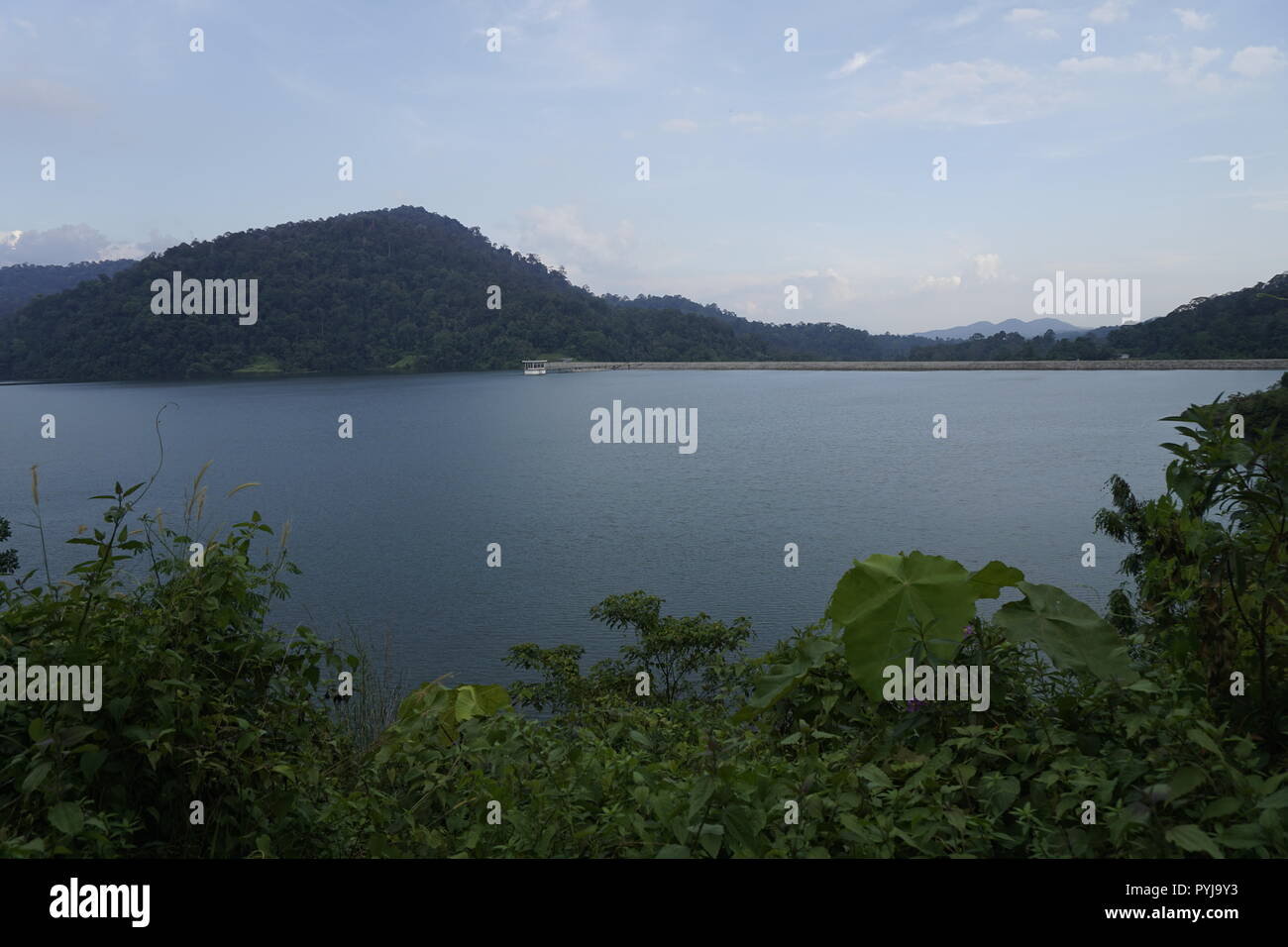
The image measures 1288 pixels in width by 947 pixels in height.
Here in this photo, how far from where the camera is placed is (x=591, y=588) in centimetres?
1630

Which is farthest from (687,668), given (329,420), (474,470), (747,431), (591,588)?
(329,420)

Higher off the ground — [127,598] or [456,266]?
[456,266]

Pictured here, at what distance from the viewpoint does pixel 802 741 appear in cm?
211

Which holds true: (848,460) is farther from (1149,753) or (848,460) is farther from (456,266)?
(456,266)

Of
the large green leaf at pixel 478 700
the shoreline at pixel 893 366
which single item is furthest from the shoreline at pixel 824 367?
the large green leaf at pixel 478 700

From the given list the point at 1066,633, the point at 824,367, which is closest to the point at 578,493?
the point at 1066,633

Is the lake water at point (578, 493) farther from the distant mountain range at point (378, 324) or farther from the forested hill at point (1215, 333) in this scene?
the distant mountain range at point (378, 324)

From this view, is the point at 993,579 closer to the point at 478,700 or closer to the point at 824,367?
the point at 478,700

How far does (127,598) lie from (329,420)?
47312 mm

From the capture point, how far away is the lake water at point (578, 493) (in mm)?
15469

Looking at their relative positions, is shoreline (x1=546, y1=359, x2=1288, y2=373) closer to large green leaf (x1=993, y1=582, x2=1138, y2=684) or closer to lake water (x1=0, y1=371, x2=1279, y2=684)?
lake water (x1=0, y1=371, x2=1279, y2=684)

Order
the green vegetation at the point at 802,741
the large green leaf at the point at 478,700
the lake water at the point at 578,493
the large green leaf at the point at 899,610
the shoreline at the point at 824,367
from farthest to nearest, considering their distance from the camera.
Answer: the shoreline at the point at 824,367 → the lake water at the point at 578,493 → the large green leaf at the point at 478,700 → the large green leaf at the point at 899,610 → the green vegetation at the point at 802,741

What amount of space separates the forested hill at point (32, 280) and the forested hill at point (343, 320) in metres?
7.60

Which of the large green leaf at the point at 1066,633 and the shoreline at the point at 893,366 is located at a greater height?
the shoreline at the point at 893,366
